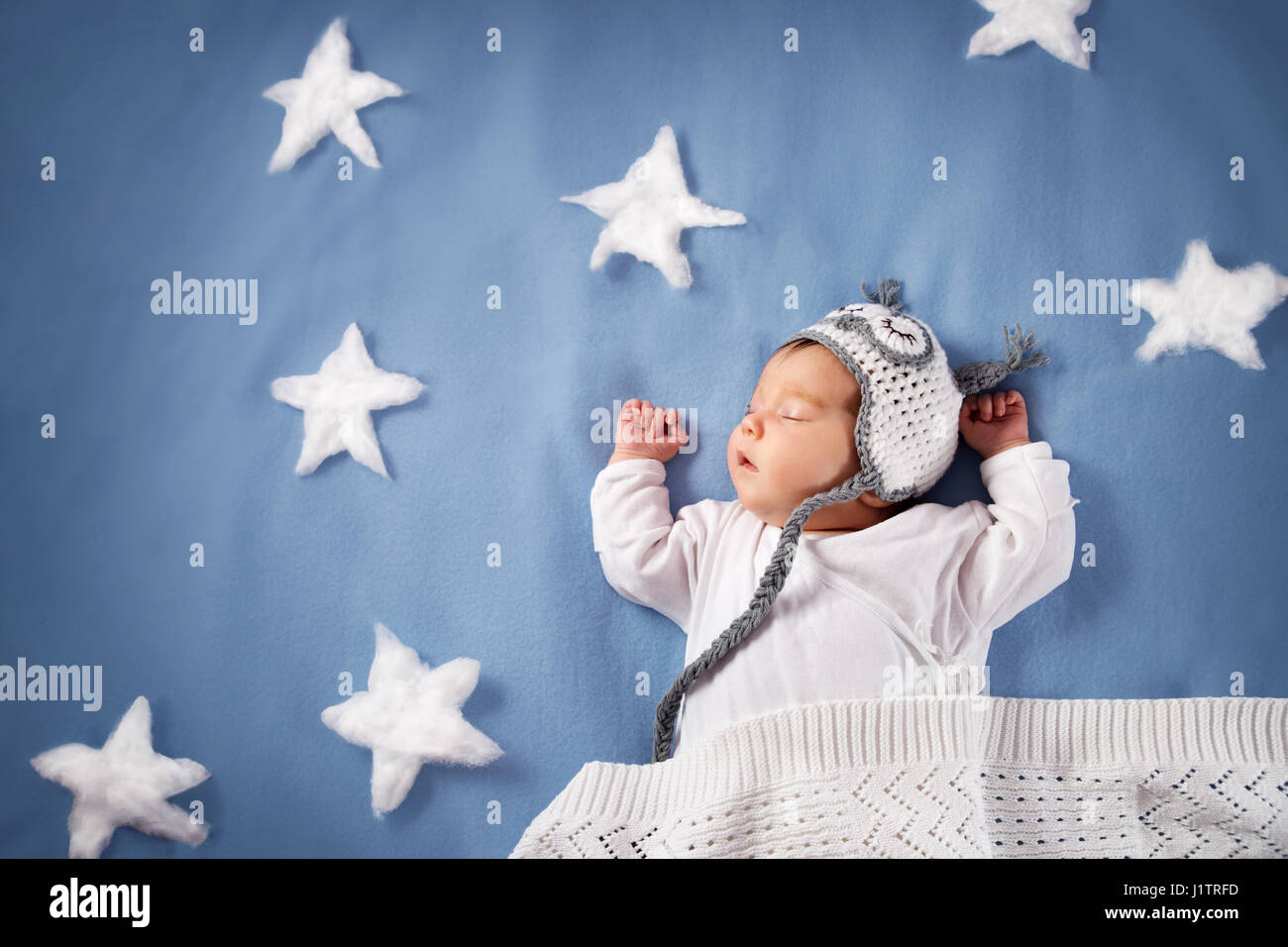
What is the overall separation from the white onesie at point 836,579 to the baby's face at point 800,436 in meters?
0.07

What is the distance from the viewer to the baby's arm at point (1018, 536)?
1.30 m

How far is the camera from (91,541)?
1406 millimetres

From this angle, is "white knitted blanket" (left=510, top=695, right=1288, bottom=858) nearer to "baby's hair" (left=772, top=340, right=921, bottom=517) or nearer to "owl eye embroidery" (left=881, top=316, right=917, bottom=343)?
"baby's hair" (left=772, top=340, right=921, bottom=517)

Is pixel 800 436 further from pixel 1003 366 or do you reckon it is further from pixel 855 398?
pixel 1003 366

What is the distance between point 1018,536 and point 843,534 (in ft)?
0.82

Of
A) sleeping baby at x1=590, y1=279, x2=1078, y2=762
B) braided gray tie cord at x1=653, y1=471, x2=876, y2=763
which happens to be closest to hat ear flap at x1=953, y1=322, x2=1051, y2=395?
sleeping baby at x1=590, y1=279, x2=1078, y2=762

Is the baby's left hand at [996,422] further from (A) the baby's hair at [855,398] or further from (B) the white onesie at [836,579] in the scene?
(A) the baby's hair at [855,398]

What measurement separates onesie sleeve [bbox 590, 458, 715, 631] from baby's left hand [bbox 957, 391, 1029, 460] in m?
0.43

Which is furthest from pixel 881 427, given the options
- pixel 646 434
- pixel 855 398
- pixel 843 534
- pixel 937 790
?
pixel 937 790

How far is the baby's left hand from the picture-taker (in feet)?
4.49

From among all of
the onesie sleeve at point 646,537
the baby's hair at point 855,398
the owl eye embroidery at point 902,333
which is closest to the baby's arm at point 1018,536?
the baby's hair at point 855,398

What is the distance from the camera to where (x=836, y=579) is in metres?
1.29
